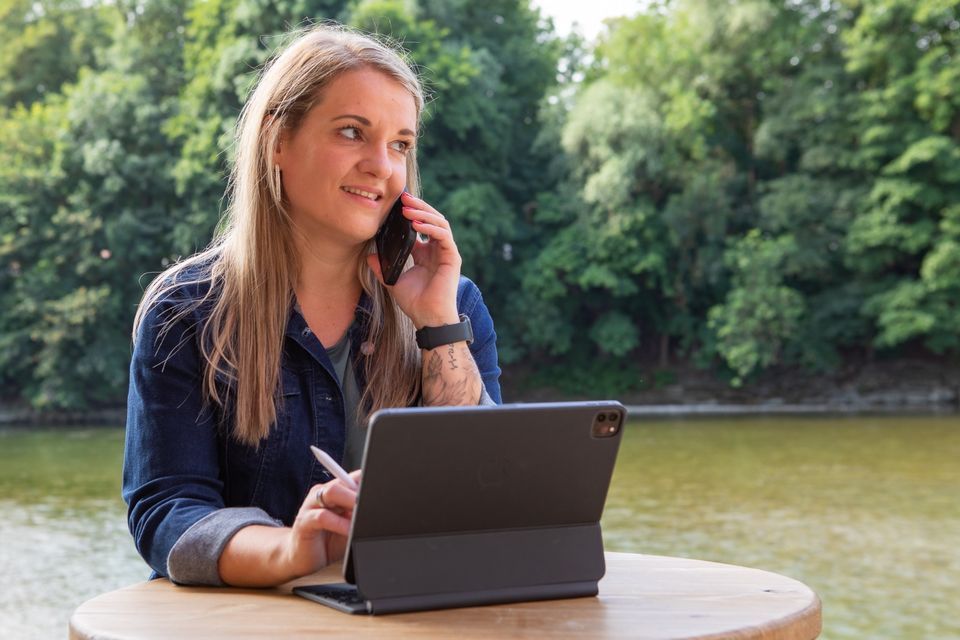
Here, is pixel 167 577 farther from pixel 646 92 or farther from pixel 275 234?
pixel 646 92

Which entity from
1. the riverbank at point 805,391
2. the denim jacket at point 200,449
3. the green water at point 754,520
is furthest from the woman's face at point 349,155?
the riverbank at point 805,391

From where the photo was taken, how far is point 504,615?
5.08 feet

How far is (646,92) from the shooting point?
94.4ft

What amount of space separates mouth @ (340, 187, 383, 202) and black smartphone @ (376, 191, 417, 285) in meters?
0.07

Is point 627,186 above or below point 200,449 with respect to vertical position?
above

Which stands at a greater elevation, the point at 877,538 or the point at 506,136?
the point at 506,136

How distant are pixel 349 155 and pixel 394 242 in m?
0.19

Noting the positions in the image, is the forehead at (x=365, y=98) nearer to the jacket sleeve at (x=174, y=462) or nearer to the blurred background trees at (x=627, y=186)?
the jacket sleeve at (x=174, y=462)

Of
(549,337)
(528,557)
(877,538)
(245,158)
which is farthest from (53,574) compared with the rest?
(549,337)

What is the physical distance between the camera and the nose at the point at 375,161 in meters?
2.12

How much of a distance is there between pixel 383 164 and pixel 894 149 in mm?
27114

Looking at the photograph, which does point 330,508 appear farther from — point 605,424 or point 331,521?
point 605,424

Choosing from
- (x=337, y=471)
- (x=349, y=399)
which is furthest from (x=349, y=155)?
(x=337, y=471)

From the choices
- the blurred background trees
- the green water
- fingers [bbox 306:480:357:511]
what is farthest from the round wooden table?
the blurred background trees
